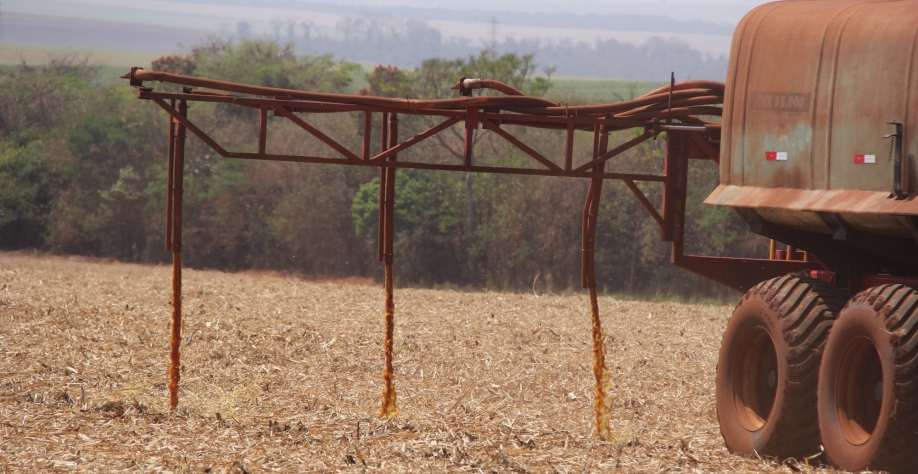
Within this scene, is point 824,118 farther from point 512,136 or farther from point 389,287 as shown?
point 389,287

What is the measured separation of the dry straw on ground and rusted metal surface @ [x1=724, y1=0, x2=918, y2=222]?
1.99 metres

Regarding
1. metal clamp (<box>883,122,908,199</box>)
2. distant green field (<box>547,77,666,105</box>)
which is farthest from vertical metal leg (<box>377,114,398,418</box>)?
distant green field (<box>547,77,666,105</box>)

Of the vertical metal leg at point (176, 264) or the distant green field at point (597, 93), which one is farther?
the distant green field at point (597, 93)

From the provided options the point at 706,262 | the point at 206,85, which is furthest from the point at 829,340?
the point at 206,85

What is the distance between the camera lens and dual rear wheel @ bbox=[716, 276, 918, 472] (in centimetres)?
589

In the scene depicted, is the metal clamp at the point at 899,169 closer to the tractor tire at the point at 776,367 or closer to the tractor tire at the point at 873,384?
the tractor tire at the point at 873,384

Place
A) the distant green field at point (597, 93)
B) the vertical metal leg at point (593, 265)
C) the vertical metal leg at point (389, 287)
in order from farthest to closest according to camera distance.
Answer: the distant green field at point (597, 93)
the vertical metal leg at point (593, 265)
the vertical metal leg at point (389, 287)

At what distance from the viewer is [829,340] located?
6.67 m

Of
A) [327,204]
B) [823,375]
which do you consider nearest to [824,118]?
[823,375]

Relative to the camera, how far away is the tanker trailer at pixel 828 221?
6199mm

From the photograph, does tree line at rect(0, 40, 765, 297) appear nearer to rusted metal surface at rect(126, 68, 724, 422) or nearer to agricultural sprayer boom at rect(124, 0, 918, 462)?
rusted metal surface at rect(126, 68, 724, 422)

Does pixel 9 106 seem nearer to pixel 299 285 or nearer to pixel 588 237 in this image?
pixel 299 285

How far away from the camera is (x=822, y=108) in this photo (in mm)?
6934

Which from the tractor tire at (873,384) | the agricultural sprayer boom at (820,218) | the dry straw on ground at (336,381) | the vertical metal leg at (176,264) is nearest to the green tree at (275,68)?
the dry straw on ground at (336,381)
